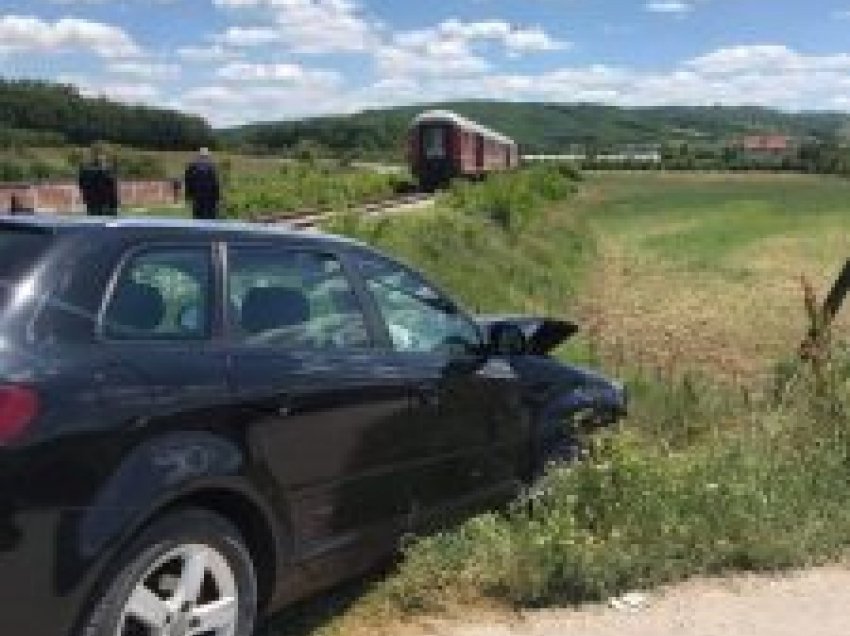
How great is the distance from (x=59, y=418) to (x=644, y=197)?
281ft

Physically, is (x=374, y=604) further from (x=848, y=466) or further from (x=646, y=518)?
(x=848, y=466)

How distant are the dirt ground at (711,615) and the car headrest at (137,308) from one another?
178cm

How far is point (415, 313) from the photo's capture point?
6.64m

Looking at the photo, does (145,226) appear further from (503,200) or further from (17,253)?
(503,200)

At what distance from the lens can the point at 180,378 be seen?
4984mm

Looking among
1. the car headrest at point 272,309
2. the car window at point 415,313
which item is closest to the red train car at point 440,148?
the car window at point 415,313

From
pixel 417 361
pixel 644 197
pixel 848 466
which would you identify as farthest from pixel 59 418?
pixel 644 197

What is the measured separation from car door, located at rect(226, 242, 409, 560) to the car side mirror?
89cm

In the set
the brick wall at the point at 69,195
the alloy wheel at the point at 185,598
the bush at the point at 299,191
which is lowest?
the bush at the point at 299,191

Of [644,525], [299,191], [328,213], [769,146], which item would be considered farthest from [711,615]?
[769,146]

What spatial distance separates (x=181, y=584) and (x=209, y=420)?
51 centimetres

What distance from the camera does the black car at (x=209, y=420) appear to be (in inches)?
178

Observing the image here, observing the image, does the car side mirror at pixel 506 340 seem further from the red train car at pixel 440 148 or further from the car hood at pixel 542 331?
the red train car at pixel 440 148

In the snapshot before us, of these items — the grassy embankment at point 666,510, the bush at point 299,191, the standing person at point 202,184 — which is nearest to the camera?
the grassy embankment at point 666,510
